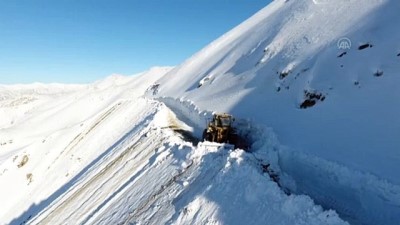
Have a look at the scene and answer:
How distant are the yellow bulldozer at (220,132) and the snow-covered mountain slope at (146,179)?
1342 millimetres

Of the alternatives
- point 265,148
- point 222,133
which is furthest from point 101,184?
point 265,148

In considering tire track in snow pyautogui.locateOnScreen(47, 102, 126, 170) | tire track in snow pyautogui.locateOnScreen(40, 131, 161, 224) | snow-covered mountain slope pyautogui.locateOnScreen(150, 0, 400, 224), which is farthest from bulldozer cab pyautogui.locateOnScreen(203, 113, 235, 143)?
tire track in snow pyautogui.locateOnScreen(47, 102, 126, 170)

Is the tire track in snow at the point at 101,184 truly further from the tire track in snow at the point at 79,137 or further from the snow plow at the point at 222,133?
the tire track in snow at the point at 79,137

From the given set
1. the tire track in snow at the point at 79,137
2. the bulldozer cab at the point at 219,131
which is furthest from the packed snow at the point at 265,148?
the bulldozer cab at the point at 219,131

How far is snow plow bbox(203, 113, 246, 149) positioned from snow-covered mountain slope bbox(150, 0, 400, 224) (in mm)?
1453

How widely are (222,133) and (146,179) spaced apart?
16.2 feet

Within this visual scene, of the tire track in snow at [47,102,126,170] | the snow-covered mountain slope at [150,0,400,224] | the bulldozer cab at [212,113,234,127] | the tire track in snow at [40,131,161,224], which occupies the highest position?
the tire track in snow at [47,102,126,170]

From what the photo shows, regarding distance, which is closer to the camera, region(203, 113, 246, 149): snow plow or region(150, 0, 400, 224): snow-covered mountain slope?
region(150, 0, 400, 224): snow-covered mountain slope

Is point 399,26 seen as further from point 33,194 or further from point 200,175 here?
point 33,194

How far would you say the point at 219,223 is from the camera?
1253 cm

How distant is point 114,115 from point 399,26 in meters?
26.1

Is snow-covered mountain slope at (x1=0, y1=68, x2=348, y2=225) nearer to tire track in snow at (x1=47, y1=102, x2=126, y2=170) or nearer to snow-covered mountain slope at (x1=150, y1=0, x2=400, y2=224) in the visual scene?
tire track in snow at (x1=47, y1=102, x2=126, y2=170)

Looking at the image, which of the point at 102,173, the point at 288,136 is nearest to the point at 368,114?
the point at 288,136

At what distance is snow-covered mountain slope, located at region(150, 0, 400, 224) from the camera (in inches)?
531
